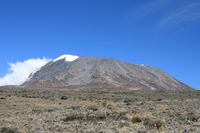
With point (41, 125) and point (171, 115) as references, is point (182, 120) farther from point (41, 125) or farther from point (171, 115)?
point (41, 125)

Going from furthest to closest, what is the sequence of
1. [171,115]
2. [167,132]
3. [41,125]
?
[171,115] → [41,125] → [167,132]

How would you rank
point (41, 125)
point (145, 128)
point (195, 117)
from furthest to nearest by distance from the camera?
point (195, 117), point (41, 125), point (145, 128)

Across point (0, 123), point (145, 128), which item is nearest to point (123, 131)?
point (145, 128)

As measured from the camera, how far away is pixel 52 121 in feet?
59.8

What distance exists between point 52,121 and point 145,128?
8.10 metres

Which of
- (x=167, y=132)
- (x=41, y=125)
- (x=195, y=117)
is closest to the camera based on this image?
(x=167, y=132)

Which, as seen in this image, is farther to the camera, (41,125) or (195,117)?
(195,117)

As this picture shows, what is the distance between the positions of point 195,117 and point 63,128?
1105 cm

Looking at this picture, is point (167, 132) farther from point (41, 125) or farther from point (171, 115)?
point (41, 125)

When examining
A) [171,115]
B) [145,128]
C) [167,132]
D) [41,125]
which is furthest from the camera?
[171,115]

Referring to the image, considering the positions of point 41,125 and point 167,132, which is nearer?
point 167,132

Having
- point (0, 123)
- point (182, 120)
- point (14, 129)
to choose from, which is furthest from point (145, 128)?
point (0, 123)

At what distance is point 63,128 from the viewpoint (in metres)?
15.5

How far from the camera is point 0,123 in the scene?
60.3 ft
